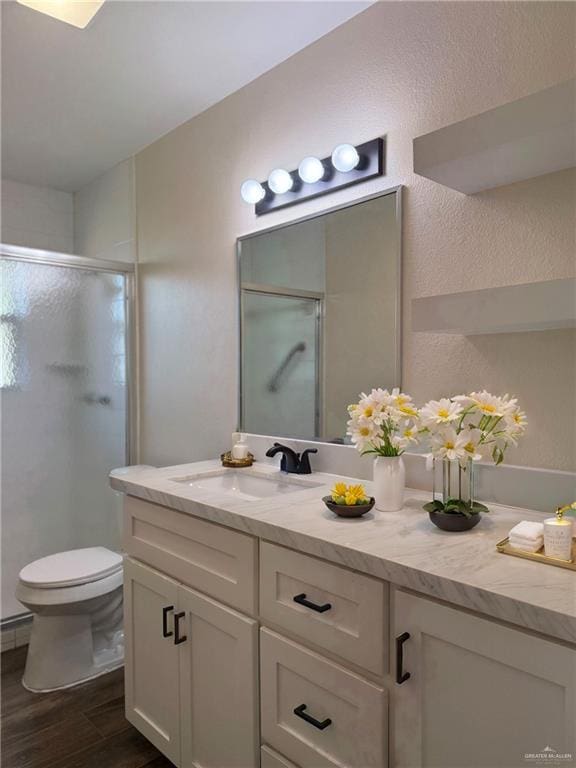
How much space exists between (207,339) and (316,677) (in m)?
1.55

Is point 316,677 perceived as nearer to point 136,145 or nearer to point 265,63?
point 265,63

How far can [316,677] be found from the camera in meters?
1.13

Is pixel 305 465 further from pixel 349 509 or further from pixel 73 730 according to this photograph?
pixel 73 730

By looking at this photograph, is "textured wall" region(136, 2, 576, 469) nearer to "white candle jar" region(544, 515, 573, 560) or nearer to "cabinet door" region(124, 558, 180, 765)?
"white candle jar" region(544, 515, 573, 560)

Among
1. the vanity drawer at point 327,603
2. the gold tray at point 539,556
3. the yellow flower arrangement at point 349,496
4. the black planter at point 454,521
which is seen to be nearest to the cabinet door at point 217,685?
the vanity drawer at point 327,603

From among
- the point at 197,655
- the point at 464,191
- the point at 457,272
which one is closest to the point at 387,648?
the point at 197,655

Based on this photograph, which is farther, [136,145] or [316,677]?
[136,145]

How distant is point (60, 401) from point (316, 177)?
5.90 feet

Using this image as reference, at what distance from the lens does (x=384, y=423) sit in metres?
1.28

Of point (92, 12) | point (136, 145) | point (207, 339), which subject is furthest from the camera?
point (136, 145)

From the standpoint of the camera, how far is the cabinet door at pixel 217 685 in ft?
4.25

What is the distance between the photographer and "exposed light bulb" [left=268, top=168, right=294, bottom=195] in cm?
192

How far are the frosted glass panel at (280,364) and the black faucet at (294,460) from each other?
10 cm

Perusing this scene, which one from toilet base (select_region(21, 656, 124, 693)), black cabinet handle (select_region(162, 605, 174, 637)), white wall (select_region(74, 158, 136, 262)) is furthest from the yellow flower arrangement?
white wall (select_region(74, 158, 136, 262))
